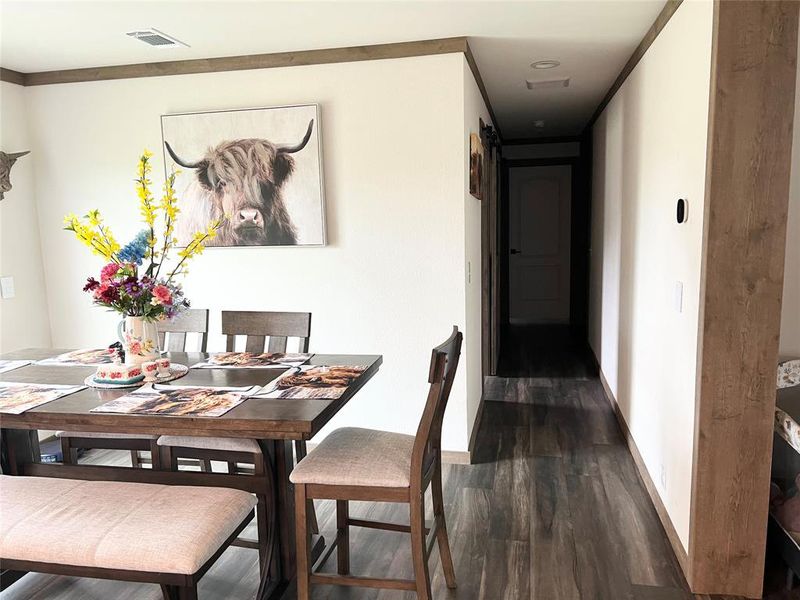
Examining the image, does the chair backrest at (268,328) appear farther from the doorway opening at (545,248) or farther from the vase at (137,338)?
the doorway opening at (545,248)

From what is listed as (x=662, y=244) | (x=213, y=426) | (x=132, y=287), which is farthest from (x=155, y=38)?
(x=662, y=244)

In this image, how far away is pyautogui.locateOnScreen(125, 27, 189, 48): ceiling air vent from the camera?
2.91 meters

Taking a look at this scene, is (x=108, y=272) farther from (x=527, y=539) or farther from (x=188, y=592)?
(x=527, y=539)

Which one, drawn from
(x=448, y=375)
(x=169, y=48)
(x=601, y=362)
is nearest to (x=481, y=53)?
(x=169, y=48)

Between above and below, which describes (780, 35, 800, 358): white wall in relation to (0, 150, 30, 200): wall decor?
below

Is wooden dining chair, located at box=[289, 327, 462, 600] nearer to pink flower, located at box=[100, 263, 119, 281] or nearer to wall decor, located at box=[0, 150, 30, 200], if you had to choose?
pink flower, located at box=[100, 263, 119, 281]

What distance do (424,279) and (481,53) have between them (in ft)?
4.40

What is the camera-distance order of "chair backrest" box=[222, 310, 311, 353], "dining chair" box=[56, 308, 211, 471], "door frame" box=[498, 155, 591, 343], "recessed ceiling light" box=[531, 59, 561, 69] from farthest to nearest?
"door frame" box=[498, 155, 591, 343]
"recessed ceiling light" box=[531, 59, 561, 69]
"chair backrest" box=[222, 310, 311, 353]
"dining chair" box=[56, 308, 211, 471]

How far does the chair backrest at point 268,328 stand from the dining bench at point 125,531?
99 centimetres

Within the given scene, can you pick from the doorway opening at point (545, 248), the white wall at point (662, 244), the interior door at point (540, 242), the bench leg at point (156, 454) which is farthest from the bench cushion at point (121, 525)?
the interior door at point (540, 242)

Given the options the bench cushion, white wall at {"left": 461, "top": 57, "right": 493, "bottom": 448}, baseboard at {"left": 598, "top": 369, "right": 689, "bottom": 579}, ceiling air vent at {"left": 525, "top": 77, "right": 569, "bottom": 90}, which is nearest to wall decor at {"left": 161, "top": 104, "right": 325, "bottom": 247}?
white wall at {"left": 461, "top": 57, "right": 493, "bottom": 448}

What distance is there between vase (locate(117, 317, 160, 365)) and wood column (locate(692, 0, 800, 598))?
2.03 meters

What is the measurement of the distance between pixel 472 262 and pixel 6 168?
2811 millimetres

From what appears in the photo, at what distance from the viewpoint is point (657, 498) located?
279 centimetres
